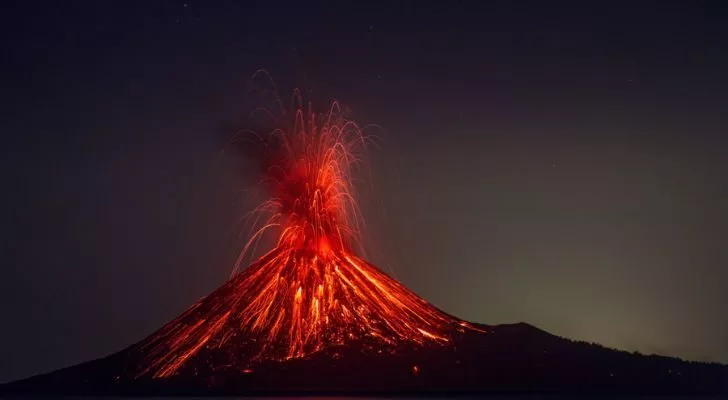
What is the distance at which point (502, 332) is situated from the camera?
411 ft

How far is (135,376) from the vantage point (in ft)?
357

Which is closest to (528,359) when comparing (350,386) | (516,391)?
(516,391)

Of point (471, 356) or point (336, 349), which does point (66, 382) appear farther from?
point (471, 356)

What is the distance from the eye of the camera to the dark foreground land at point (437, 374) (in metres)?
102

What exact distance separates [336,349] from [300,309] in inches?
246

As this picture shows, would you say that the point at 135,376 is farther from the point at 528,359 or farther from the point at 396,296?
the point at 528,359

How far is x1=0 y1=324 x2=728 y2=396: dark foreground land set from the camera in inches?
4016

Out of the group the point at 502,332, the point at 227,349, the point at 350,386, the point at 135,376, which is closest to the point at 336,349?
the point at 350,386

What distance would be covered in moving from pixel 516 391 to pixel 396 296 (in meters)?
15.8

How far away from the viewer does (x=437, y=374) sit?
108 m

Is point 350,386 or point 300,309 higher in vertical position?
point 300,309

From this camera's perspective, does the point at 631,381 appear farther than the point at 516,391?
Yes

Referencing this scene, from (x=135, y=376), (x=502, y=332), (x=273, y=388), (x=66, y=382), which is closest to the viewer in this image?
(x=273, y=388)

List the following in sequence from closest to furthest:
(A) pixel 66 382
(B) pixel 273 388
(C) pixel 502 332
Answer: (B) pixel 273 388
(A) pixel 66 382
(C) pixel 502 332
